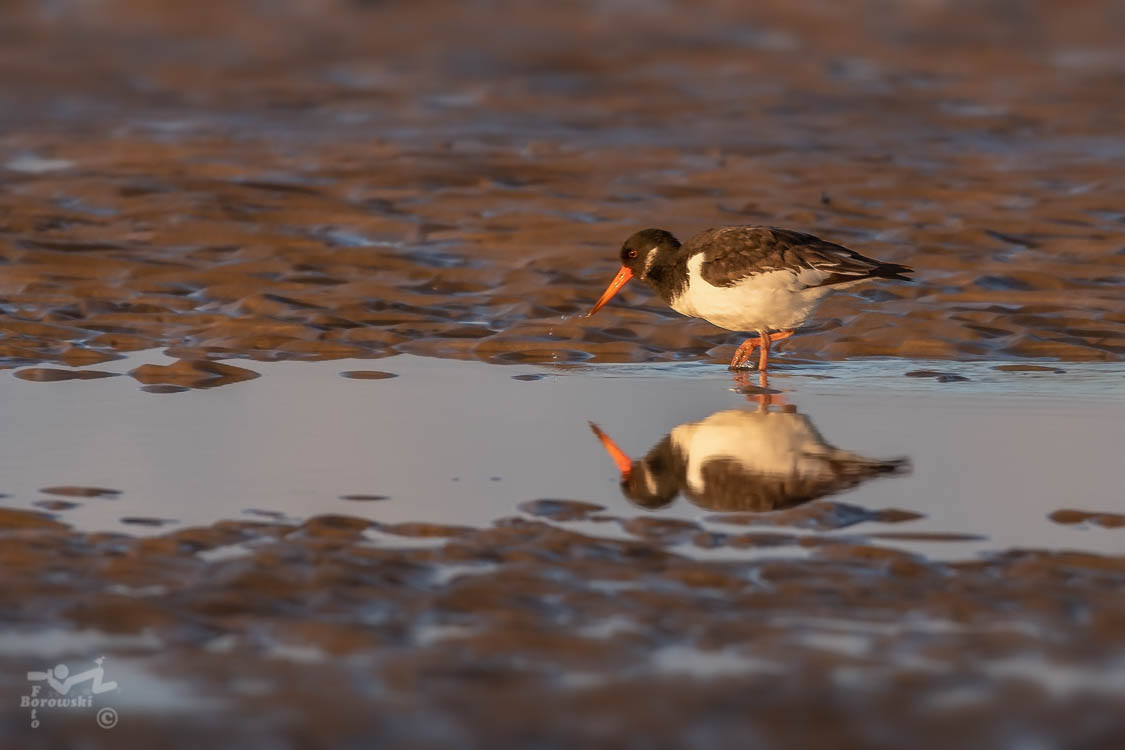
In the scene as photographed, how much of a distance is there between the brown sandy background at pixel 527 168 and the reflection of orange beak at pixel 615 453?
2.44 metres

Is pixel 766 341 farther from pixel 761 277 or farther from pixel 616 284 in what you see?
pixel 616 284

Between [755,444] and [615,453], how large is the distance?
72 centimetres

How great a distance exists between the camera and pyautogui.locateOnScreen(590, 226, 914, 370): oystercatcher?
10812mm

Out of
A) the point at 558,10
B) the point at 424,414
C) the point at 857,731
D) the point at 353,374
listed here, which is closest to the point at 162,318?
the point at 353,374

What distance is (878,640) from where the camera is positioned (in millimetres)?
5688

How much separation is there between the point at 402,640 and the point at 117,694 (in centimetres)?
92

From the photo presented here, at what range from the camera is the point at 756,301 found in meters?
10.8

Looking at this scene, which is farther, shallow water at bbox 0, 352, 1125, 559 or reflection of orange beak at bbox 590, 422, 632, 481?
reflection of orange beak at bbox 590, 422, 632, 481

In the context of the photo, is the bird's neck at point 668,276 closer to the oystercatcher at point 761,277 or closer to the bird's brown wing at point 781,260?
the oystercatcher at point 761,277

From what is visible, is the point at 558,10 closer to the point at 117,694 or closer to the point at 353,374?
the point at 353,374

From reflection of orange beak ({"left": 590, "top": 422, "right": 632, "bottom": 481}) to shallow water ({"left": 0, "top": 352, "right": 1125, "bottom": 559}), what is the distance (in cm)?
5
